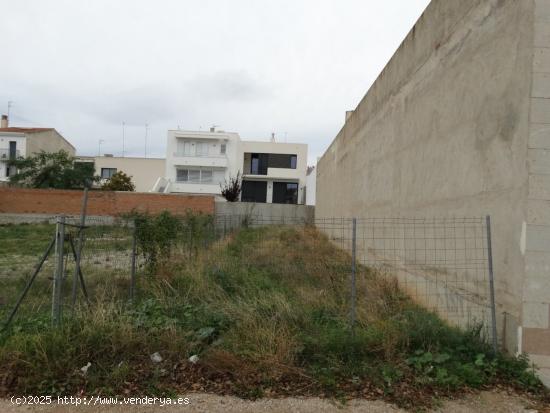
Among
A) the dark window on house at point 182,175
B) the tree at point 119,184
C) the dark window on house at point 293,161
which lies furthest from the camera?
the dark window on house at point 293,161

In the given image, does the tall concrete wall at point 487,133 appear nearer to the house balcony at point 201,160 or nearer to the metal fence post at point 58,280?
the metal fence post at point 58,280

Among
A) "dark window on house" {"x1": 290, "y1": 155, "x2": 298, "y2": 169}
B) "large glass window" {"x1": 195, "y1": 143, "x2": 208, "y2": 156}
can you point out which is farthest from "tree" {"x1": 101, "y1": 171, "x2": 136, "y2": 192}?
"dark window on house" {"x1": 290, "y1": 155, "x2": 298, "y2": 169}

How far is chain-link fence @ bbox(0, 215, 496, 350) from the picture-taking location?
16.4ft

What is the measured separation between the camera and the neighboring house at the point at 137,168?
51531 mm

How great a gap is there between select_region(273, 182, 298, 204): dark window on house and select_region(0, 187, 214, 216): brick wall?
1914 centimetres

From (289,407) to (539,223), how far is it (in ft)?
9.35

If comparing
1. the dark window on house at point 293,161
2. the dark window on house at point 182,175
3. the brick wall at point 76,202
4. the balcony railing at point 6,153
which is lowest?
the brick wall at point 76,202

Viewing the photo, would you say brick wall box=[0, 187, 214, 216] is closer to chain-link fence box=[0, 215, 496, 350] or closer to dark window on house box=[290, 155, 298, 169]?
chain-link fence box=[0, 215, 496, 350]

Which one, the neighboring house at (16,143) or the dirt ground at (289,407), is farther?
the neighboring house at (16,143)

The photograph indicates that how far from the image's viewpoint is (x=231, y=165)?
45812 millimetres

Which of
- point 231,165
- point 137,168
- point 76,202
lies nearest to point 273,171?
point 231,165

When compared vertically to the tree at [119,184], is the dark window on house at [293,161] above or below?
above

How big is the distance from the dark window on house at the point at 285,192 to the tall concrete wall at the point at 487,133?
127ft

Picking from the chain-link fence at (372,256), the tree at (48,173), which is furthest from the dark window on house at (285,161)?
the chain-link fence at (372,256)
